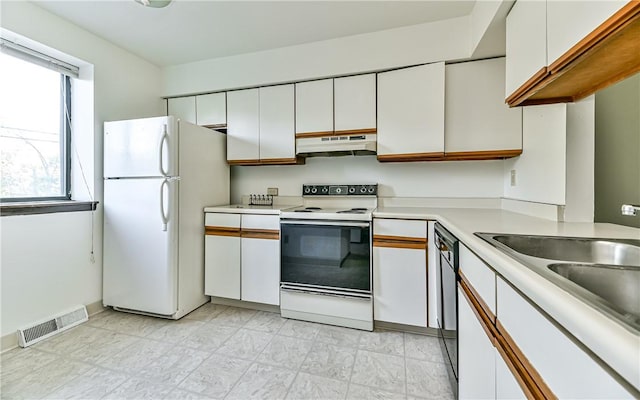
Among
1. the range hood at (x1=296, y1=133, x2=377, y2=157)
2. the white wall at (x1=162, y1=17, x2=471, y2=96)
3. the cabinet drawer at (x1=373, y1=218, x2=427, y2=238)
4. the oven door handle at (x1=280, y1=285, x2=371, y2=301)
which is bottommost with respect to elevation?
the oven door handle at (x1=280, y1=285, x2=371, y2=301)

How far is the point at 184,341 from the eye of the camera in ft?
6.44

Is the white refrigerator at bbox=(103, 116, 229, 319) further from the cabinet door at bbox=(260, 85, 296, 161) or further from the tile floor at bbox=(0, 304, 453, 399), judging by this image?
the cabinet door at bbox=(260, 85, 296, 161)

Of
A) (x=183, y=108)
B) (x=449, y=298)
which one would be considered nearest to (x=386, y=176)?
(x=449, y=298)

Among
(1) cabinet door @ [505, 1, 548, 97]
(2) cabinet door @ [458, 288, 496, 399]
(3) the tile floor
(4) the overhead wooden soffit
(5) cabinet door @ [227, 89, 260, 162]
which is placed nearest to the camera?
(4) the overhead wooden soffit

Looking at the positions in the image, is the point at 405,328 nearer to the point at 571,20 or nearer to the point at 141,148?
the point at 571,20

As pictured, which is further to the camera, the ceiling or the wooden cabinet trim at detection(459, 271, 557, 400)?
the ceiling

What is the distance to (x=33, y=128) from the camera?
7.06 ft

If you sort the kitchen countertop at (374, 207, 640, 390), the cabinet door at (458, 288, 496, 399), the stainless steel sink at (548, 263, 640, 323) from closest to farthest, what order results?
1. the kitchen countertop at (374, 207, 640, 390)
2. the stainless steel sink at (548, 263, 640, 323)
3. the cabinet door at (458, 288, 496, 399)

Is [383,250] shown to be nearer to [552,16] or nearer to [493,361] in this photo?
[493,361]

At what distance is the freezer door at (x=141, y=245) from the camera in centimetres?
224

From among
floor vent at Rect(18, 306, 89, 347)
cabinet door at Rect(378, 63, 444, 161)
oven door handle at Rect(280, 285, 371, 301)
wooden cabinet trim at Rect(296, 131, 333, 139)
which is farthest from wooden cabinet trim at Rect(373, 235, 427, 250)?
floor vent at Rect(18, 306, 89, 347)

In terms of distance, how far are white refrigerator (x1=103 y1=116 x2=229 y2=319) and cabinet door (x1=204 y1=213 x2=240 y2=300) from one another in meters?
0.08

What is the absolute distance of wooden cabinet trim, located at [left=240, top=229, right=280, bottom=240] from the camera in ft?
7.75

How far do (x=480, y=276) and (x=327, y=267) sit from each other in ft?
4.32
